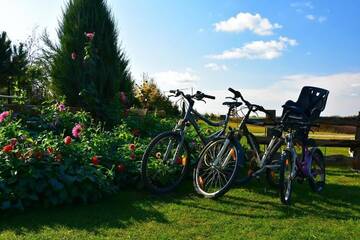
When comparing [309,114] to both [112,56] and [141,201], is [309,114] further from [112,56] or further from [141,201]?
[112,56]

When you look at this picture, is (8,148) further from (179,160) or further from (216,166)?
(216,166)

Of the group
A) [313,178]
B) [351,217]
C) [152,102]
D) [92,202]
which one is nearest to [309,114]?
[313,178]

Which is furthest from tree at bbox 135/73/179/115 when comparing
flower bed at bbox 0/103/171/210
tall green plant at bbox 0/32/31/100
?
flower bed at bbox 0/103/171/210

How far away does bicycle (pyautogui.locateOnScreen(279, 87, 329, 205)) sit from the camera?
555 cm

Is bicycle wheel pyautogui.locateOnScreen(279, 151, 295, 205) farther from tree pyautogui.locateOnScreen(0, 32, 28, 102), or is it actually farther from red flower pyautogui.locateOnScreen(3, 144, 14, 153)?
tree pyautogui.locateOnScreen(0, 32, 28, 102)

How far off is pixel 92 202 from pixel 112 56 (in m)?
5.31

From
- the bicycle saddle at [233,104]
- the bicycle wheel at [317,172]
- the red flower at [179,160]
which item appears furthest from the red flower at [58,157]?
the bicycle wheel at [317,172]

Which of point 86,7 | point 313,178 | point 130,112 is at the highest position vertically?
point 86,7

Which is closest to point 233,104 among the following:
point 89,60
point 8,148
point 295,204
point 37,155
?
point 295,204

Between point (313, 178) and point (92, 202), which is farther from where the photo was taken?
point (313, 178)

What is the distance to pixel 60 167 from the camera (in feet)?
17.0

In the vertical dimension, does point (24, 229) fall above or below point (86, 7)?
below

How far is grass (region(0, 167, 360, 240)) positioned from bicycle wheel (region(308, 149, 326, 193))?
22cm

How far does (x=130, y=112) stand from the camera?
961cm
